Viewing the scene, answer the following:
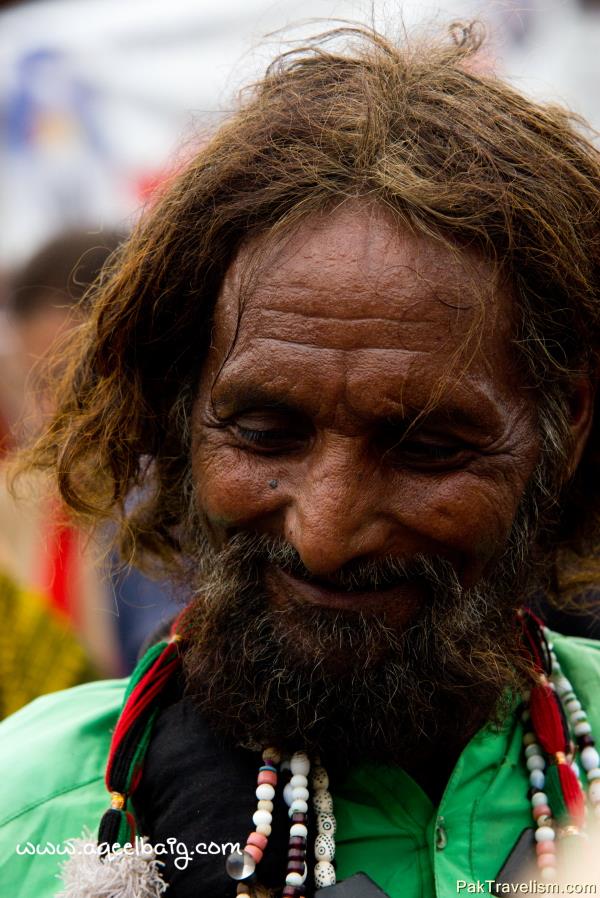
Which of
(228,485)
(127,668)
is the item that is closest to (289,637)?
(228,485)

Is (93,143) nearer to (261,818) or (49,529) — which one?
→ (49,529)

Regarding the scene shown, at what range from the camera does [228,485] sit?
2.02 metres

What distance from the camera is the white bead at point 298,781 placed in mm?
1930

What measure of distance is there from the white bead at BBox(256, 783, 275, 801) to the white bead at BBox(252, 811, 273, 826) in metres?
0.03

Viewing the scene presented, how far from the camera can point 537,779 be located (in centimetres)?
208

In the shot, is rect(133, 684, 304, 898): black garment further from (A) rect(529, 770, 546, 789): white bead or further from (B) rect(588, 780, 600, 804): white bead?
(B) rect(588, 780, 600, 804): white bead

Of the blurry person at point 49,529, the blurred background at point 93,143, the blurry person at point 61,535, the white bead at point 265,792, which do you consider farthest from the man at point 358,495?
the blurry person at point 49,529

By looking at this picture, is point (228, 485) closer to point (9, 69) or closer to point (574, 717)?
point (574, 717)

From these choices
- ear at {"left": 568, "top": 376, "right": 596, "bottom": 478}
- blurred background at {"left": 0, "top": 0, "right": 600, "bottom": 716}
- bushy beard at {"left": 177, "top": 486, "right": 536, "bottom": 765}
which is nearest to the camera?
bushy beard at {"left": 177, "top": 486, "right": 536, "bottom": 765}

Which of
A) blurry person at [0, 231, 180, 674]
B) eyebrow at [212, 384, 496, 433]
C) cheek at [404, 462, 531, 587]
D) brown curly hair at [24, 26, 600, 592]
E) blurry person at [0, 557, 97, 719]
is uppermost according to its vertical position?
brown curly hair at [24, 26, 600, 592]

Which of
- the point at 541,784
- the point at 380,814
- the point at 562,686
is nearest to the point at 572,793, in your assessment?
the point at 541,784

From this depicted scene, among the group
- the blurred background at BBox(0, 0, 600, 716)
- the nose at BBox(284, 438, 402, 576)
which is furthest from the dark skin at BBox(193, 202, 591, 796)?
the blurred background at BBox(0, 0, 600, 716)

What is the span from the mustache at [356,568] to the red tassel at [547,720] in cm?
37

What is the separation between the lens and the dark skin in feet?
6.15
